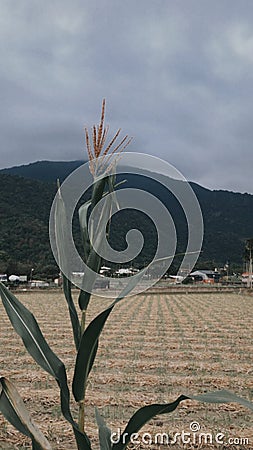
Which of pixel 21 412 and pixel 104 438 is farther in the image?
pixel 104 438

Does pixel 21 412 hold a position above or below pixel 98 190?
below

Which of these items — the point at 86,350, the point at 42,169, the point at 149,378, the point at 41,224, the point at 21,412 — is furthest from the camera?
the point at 42,169

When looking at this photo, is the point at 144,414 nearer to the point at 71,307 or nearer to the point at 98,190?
the point at 71,307

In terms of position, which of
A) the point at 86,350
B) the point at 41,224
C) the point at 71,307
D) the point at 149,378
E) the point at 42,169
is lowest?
the point at 149,378

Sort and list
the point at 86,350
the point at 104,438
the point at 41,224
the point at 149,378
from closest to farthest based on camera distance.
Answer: the point at 86,350
the point at 104,438
the point at 149,378
the point at 41,224

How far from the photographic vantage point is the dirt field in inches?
126

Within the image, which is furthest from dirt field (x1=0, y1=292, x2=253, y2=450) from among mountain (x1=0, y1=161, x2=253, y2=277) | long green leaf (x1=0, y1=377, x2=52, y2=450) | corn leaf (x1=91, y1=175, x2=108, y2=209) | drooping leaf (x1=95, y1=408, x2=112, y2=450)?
mountain (x1=0, y1=161, x2=253, y2=277)

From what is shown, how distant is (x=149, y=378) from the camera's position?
4.87 m

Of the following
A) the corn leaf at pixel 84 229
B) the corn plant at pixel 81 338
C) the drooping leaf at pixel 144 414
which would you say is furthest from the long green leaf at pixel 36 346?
the corn leaf at pixel 84 229

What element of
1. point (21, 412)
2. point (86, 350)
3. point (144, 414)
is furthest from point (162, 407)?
point (21, 412)

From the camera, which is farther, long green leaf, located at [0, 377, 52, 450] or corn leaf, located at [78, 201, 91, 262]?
corn leaf, located at [78, 201, 91, 262]

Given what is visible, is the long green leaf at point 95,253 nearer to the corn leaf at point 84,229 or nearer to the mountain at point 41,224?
the corn leaf at point 84,229

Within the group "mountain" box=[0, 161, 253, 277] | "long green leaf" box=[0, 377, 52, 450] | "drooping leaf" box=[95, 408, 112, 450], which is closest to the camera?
"long green leaf" box=[0, 377, 52, 450]

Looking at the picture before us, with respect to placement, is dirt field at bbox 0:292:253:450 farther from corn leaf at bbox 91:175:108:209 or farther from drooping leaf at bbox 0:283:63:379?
corn leaf at bbox 91:175:108:209
